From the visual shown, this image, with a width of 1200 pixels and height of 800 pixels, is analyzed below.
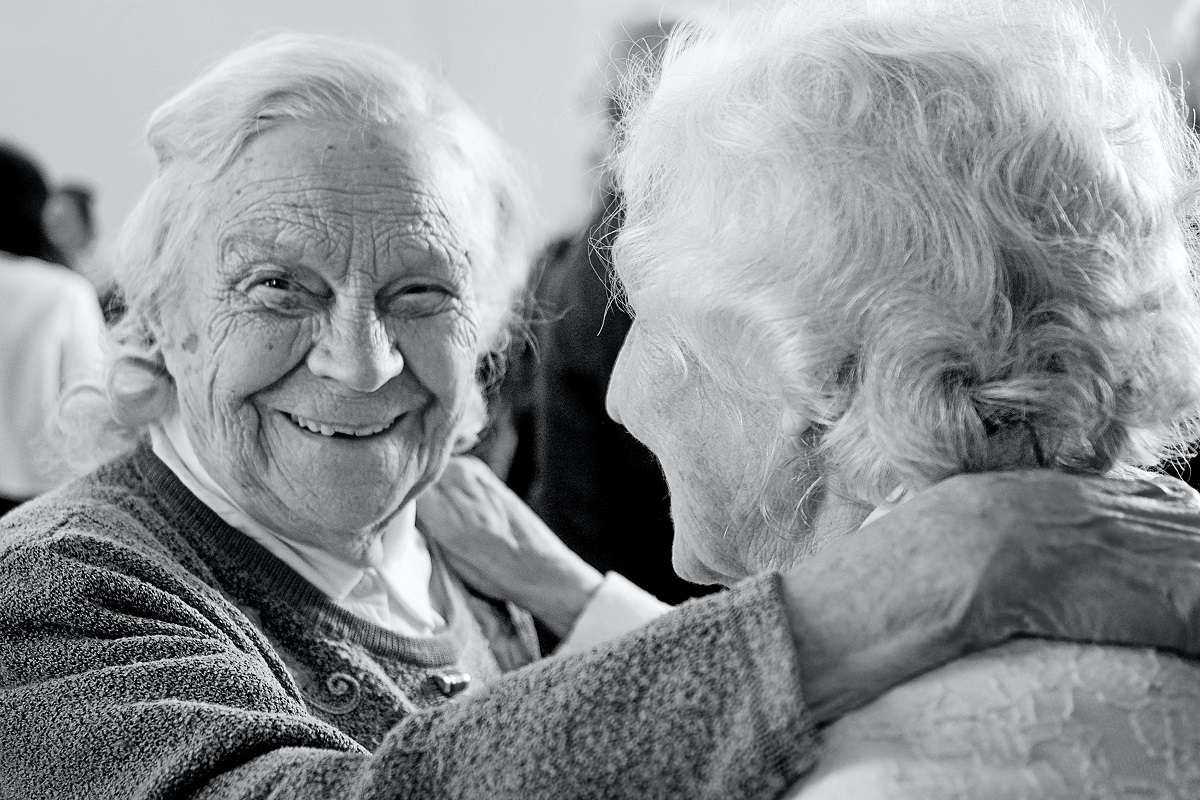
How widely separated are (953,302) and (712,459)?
1.23ft

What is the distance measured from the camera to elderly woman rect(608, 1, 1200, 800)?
3.14ft

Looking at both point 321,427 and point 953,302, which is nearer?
point 953,302

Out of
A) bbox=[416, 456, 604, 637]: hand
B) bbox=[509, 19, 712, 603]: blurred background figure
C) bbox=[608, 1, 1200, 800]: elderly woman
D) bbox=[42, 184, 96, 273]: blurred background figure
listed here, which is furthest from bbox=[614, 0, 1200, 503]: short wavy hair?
bbox=[42, 184, 96, 273]: blurred background figure

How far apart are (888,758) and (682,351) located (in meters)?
0.55

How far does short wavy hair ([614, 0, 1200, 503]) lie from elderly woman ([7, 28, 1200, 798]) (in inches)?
4.9

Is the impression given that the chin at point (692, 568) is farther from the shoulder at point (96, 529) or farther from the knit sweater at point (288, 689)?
the shoulder at point (96, 529)

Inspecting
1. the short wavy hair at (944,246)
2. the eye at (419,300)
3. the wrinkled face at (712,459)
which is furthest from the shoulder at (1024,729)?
the eye at (419,300)

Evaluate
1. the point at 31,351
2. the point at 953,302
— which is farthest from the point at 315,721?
the point at 31,351

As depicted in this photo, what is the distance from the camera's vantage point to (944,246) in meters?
1.09

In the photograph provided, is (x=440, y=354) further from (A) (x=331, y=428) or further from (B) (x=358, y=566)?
(B) (x=358, y=566)

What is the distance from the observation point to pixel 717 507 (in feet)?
4.55

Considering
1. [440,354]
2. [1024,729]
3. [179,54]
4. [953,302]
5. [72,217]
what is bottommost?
[72,217]

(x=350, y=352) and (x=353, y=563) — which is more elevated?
(x=350, y=352)

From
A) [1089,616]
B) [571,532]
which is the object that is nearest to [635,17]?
[571,532]
